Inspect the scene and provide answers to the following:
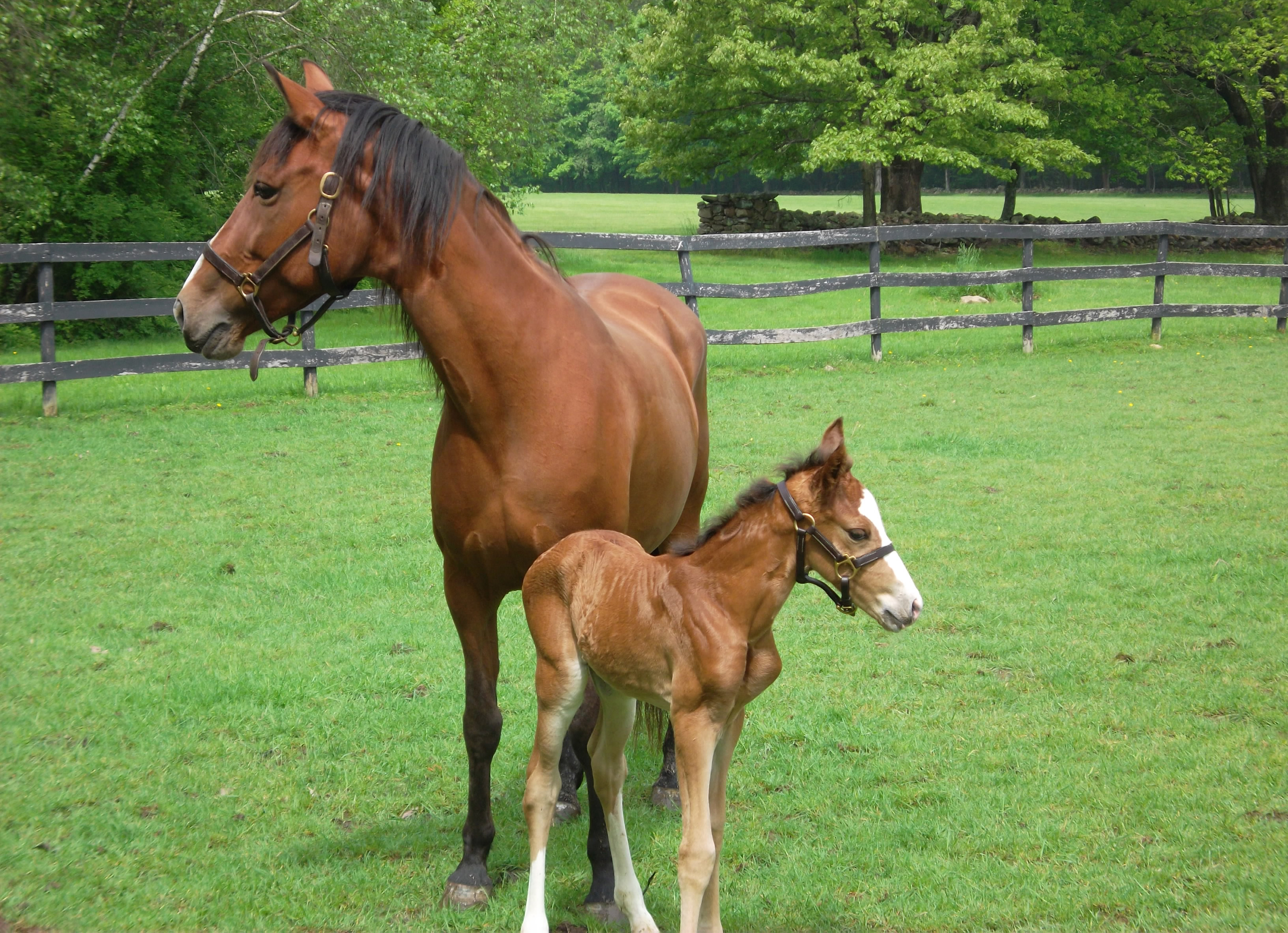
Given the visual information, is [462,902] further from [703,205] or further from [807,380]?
[703,205]

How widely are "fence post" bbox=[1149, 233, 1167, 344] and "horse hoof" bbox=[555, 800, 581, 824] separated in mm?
13732

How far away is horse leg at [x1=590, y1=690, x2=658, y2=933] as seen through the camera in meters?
3.25

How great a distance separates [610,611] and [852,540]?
703 mm

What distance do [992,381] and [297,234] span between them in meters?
10.9

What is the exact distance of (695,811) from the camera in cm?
283

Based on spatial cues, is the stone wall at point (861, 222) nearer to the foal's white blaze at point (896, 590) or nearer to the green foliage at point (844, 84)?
the green foliage at point (844, 84)

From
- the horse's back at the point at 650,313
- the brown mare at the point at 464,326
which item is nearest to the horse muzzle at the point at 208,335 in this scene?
the brown mare at the point at 464,326

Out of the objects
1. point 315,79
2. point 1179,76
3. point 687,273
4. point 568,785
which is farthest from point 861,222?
point 315,79

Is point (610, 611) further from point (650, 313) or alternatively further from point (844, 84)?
point (844, 84)

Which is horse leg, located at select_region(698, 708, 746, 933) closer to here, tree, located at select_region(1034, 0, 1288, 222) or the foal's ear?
the foal's ear

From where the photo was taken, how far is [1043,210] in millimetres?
42031

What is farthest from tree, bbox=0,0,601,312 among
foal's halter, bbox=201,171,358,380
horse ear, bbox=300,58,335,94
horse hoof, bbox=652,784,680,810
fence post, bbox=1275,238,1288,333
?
fence post, bbox=1275,238,1288,333

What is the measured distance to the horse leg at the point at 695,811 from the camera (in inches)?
110

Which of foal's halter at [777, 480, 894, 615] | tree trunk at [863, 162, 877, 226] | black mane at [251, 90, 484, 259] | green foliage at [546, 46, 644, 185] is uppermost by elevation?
green foliage at [546, 46, 644, 185]
